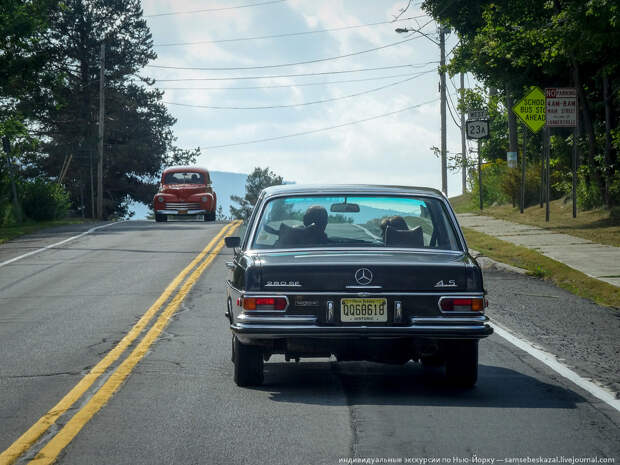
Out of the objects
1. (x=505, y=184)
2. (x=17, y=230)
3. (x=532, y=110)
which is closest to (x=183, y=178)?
(x=17, y=230)

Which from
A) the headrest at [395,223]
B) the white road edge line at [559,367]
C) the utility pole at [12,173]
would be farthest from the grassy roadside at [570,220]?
the utility pole at [12,173]

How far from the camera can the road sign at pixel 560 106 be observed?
2323cm

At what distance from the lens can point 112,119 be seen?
63.4 m

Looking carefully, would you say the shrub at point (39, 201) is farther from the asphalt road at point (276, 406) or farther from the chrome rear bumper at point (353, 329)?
the chrome rear bumper at point (353, 329)

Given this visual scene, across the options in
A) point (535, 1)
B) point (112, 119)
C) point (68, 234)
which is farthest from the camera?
point (112, 119)

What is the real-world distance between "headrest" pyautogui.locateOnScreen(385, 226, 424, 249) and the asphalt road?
1.14m

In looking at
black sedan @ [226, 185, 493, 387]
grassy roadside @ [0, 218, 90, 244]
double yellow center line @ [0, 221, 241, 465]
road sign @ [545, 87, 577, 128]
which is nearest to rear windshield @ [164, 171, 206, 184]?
grassy roadside @ [0, 218, 90, 244]

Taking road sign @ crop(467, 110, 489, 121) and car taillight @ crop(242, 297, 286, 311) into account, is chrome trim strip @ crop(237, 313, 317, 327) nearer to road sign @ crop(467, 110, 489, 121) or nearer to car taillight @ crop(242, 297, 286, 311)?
car taillight @ crop(242, 297, 286, 311)

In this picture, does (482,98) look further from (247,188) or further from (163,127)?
(247,188)

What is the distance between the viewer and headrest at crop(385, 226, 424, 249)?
26.1 feet

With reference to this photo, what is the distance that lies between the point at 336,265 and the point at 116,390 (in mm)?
2059

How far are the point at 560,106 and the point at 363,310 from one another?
56.9ft

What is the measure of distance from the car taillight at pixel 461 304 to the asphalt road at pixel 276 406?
2.24 ft

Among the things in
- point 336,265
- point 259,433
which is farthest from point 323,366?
point 259,433
